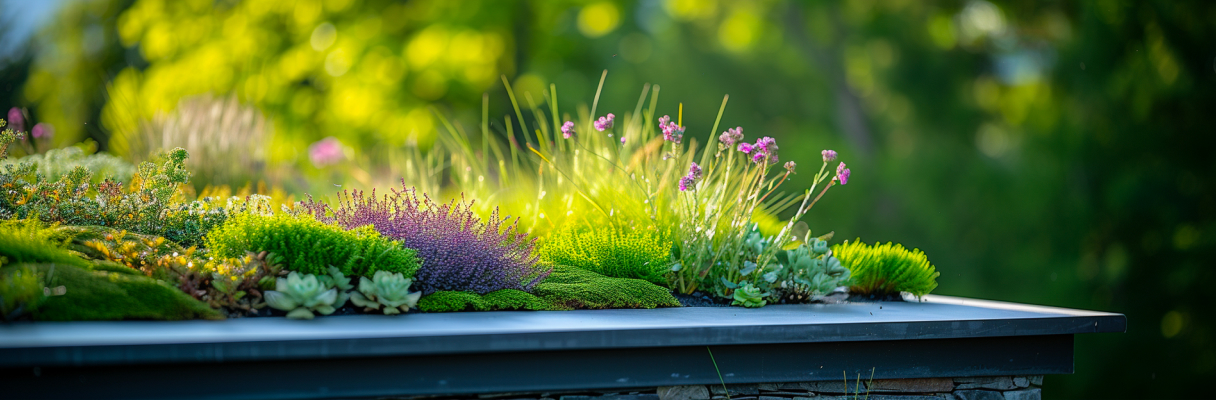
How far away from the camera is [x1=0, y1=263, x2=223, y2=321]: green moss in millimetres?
2273

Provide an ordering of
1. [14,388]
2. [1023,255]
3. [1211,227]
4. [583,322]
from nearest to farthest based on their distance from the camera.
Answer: [14,388]
[583,322]
[1211,227]
[1023,255]

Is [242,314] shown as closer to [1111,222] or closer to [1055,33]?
[1111,222]

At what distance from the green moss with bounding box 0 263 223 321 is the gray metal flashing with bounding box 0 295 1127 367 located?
0.05m

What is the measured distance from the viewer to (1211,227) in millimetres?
8047

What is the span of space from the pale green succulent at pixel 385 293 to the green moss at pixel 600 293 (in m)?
0.57

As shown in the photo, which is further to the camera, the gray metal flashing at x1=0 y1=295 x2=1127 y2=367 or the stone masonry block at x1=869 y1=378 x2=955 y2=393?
the stone masonry block at x1=869 y1=378 x2=955 y2=393

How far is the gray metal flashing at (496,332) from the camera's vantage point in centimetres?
195

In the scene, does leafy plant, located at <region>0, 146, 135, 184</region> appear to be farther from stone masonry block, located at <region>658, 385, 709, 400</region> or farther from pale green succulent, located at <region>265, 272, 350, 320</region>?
stone masonry block, located at <region>658, 385, 709, 400</region>

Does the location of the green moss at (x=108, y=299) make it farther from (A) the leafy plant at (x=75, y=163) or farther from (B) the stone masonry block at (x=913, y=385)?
(B) the stone masonry block at (x=913, y=385)

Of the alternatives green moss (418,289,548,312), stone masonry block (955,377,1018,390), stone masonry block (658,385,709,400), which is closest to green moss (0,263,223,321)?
green moss (418,289,548,312)

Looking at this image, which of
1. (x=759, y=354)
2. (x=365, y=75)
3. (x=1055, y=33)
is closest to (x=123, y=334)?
(x=759, y=354)

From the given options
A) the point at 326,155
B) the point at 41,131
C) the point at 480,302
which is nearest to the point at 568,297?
the point at 480,302

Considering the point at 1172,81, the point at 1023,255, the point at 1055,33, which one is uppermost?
the point at 1055,33

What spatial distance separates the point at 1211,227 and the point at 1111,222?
86 centimetres
